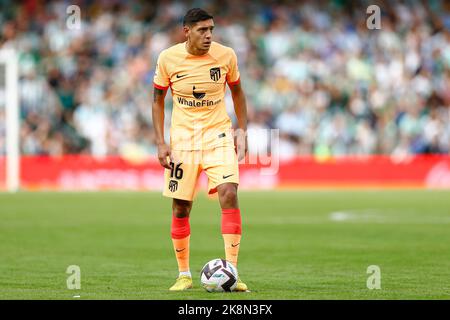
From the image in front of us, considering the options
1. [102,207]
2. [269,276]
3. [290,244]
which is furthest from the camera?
[102,207]

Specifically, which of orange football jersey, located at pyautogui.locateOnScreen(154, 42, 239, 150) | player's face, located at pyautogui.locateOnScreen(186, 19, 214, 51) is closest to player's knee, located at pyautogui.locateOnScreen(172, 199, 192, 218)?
orange football jersey, located at pyautogui.locateOnScreen(154, 42, 239, 150)

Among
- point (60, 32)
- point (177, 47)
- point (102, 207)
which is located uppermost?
point (60, 32)

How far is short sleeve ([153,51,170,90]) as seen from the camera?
9.98m

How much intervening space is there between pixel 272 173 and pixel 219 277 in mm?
22363

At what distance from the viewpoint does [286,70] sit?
3219 centimetres

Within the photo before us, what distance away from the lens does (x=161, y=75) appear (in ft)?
33.0

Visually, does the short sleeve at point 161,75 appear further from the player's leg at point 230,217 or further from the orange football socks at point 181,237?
the orange football socks at point 181,237

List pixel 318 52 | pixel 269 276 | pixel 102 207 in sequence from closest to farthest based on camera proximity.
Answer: pixel 269 276 → pixel 102 207 → pixel 318 52

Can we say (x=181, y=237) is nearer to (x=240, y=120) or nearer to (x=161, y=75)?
(x=240, y=120)

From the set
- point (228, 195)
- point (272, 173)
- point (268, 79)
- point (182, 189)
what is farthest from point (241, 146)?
point (268, 79)

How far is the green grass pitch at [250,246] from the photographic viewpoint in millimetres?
9797

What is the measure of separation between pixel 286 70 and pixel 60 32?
23.0 feet
